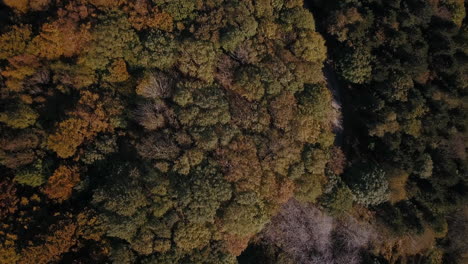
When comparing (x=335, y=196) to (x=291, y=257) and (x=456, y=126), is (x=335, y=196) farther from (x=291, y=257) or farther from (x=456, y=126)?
(x=456, y=126)

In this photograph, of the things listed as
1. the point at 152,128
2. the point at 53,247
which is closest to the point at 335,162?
the point at 152,128

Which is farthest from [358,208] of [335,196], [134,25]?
[134,25]

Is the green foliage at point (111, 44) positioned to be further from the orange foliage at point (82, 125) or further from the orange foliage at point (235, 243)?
the orange foliage at point (235, 243)

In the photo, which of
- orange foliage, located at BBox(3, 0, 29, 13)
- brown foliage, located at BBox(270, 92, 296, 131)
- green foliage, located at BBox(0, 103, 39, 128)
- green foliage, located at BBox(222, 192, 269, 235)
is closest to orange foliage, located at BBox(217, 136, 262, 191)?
green foliage, located at BBox(222, 192, 269, 235)

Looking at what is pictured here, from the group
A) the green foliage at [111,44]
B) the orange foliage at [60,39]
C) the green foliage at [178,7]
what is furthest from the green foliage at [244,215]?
the orange foliage at [60,39]

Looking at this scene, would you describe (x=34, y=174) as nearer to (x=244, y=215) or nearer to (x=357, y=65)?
(x=244, y=215)

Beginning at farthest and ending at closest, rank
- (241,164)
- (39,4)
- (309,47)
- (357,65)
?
(357,65) → (309,47) → (241,164) → (39,4)
